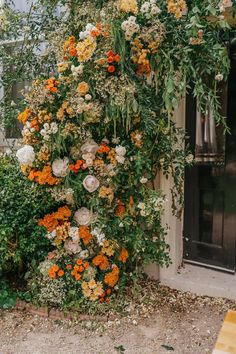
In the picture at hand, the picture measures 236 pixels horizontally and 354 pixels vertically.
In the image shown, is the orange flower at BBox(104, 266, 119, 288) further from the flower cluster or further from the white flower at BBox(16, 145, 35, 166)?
the white flower at BBox(16, 145, 35, 166)

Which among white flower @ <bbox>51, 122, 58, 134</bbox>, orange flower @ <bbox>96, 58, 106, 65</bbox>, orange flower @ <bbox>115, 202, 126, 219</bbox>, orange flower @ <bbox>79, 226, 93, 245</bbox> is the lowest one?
orange flower @ <bbox>79, 226, 93, 245</bbox>

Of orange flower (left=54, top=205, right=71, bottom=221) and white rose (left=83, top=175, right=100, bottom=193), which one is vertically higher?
white rose (left=83, top=175, right=100, bottom=193)

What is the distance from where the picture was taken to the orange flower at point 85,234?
2828mm

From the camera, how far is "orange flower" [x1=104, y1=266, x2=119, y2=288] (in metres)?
2.90

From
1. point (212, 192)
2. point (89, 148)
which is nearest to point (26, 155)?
point (89, 148)

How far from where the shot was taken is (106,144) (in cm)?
272

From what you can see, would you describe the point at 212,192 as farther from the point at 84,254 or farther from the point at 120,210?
the point at 84,254

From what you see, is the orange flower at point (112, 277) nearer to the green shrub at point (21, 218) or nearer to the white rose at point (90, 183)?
the green shrub at point (21, 218)

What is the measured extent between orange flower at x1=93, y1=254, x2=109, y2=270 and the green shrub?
44cm

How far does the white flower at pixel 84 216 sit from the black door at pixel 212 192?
1.11 metres

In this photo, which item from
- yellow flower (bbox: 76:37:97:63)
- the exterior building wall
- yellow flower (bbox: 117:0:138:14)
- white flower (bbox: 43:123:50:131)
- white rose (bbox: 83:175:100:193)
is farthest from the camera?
the exterior building wall

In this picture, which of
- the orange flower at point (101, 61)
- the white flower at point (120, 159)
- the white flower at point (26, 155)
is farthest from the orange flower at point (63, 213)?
the orange flower at point (101, 61)

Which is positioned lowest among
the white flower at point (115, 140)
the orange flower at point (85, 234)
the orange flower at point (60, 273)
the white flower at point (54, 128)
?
the orange flower at point (60, 273)

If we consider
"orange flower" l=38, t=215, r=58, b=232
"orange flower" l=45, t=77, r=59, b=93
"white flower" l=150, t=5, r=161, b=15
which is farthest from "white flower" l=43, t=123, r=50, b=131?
"white flower" l=150, t=5, r=161, b=15
